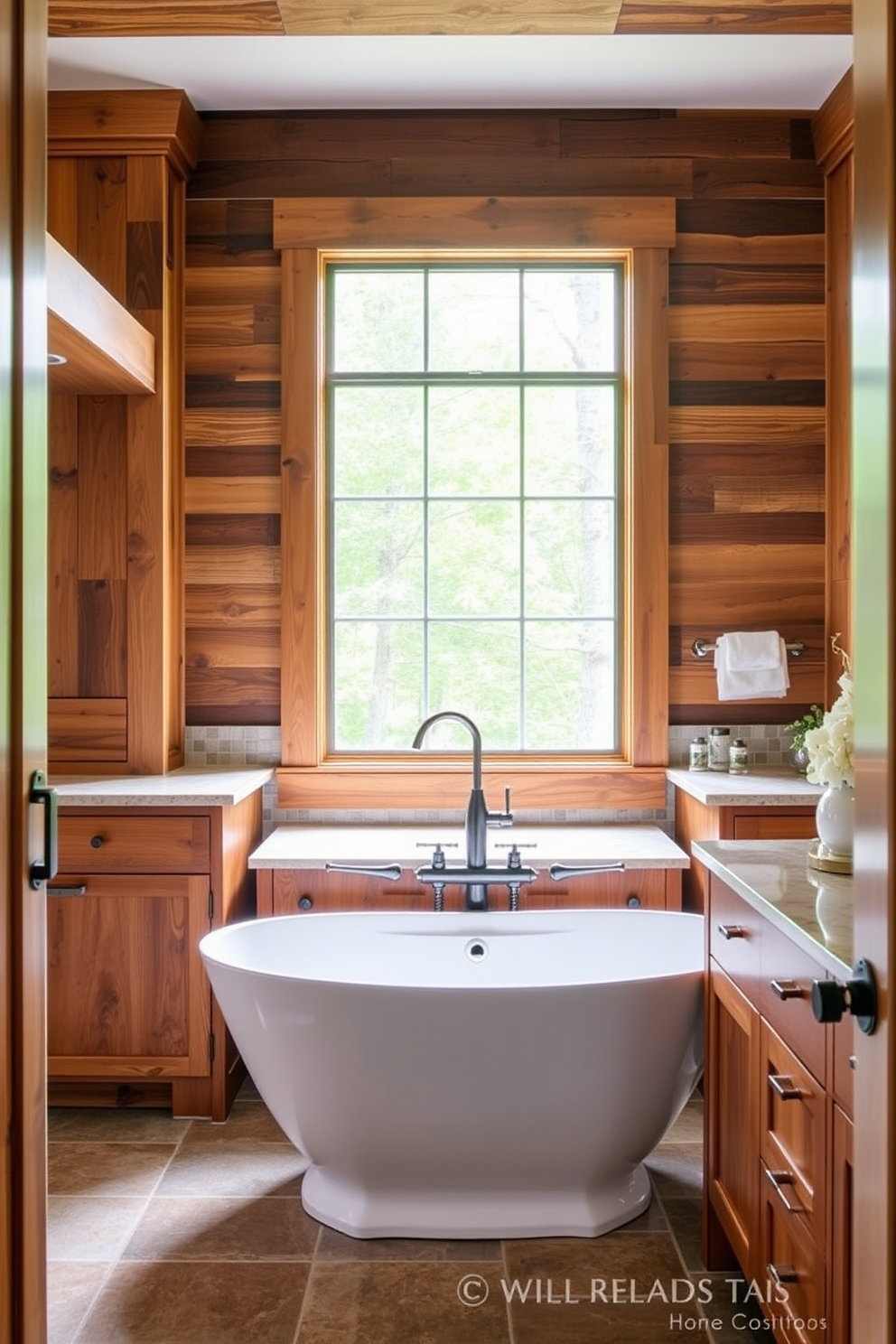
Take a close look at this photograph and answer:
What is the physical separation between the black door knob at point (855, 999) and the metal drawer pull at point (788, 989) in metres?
0.60

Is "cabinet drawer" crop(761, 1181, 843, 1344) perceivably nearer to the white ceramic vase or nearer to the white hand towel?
the white ceramic vase

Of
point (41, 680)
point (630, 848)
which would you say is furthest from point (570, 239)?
point (41, 680)

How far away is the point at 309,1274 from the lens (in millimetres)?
2211

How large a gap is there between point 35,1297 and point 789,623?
2.89 metres

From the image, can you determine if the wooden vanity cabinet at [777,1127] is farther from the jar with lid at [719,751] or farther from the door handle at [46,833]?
the jar with lid at [719,751]

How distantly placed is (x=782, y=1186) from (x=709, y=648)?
202cm

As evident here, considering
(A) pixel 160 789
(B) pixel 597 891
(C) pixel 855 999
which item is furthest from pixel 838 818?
(A) pixel 160 789

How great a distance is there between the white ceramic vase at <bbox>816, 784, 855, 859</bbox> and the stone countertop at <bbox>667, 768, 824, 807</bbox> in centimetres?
93

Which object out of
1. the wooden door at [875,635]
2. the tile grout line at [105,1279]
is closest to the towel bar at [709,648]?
the tile grout line at [105,1279]

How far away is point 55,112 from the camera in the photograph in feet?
10.6

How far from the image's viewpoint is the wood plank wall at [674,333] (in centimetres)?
345

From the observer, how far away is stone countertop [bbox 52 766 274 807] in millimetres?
2898

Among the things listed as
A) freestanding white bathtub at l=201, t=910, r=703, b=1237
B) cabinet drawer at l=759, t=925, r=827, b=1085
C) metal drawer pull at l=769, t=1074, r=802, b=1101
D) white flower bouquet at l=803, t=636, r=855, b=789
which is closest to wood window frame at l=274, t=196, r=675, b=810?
freestanding white bathtub at l=201, t=910, r=703, b=1237

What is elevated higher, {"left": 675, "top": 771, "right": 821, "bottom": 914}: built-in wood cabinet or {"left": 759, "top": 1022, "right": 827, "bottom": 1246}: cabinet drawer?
{"left": 675, "top": 771, "right": 821, "bottom": 914}: built-in wood cabinet
